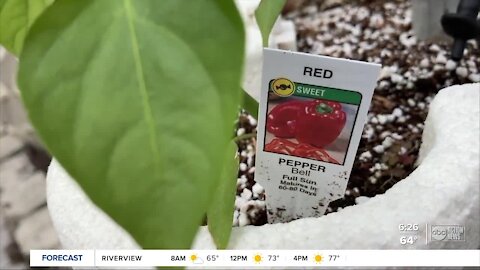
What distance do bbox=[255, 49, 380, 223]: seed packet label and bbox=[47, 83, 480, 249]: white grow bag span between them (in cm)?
4

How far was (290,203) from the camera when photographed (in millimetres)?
481

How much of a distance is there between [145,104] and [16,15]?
0.16 m

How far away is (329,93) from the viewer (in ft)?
1.29

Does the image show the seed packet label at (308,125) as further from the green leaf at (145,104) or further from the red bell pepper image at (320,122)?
the green leaf at (145,104)

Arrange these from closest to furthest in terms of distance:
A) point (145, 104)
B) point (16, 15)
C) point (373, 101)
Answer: point (145, 104) → point (16, 15) → point (373, 101)

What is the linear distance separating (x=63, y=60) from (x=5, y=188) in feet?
2.08

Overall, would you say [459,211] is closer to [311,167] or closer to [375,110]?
[311,167]

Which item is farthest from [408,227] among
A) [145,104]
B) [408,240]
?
[145,104]

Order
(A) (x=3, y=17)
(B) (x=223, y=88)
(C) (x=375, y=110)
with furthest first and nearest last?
(C) (x=375, y=110)
(A) (x=3, y=17)
(B) (x=223, y=88)

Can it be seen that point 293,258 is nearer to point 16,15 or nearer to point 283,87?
point 283,87

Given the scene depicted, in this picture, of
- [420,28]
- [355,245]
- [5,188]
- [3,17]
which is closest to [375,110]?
[420,28]

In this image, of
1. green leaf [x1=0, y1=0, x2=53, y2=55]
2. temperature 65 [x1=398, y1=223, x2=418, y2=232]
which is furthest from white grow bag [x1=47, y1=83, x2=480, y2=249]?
green leaf [x1=0, y1=0, x2=53, y2=55]

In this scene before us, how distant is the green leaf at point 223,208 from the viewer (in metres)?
0.39

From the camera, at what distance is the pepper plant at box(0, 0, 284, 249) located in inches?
10.5
